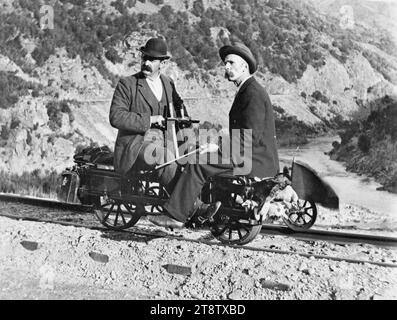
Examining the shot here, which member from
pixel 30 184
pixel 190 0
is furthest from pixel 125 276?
pixel 190 0

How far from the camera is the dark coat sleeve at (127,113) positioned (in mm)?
6348

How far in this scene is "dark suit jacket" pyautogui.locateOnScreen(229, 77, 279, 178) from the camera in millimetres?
5836

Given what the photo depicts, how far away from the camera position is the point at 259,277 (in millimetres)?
6012

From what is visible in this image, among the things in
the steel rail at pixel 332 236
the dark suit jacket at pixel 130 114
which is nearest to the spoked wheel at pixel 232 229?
the steel rail at pixel 332 236

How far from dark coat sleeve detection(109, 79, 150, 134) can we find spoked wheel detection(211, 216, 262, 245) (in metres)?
1.32

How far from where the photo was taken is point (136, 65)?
65.3ft

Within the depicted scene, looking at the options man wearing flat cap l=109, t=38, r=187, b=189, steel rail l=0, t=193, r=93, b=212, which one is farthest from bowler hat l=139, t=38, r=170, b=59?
steel rail l=0, t=193, r=93, b=212

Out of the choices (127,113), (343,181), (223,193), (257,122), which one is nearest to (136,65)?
(343,181)

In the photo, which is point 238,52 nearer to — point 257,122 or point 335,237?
point 257,122

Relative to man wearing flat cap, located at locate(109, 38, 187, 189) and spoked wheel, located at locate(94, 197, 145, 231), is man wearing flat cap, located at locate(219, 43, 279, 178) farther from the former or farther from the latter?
spoked wheel, located at locate(94, 197, 145, 231)

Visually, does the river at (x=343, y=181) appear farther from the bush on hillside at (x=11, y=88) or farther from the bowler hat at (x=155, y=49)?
the bush on hillside at (x=11, y=88)

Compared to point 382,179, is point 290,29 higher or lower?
higher

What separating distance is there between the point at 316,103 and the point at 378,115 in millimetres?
4629

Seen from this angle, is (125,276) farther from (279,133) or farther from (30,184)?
(279,133)
